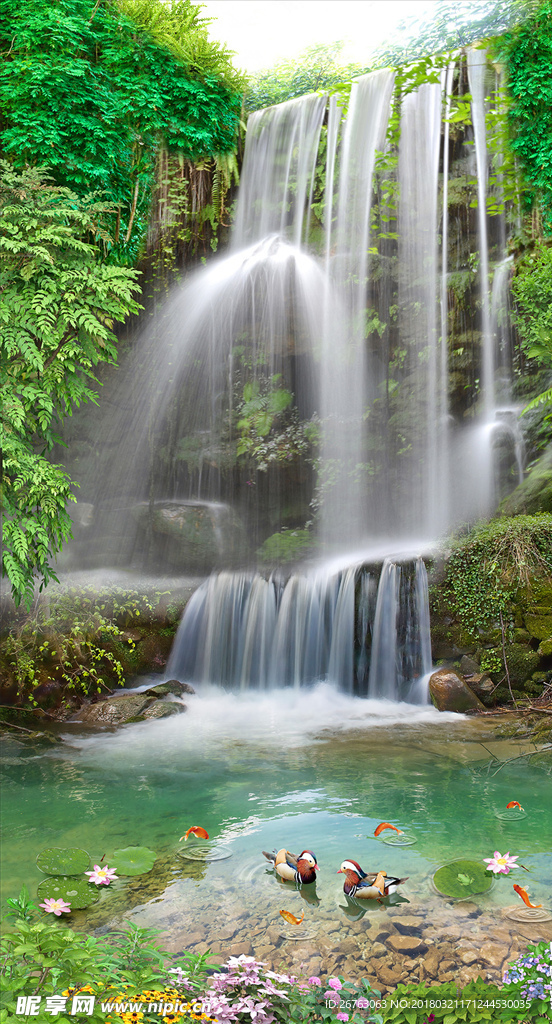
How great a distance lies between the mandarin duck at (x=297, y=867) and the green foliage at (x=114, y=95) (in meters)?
6.39

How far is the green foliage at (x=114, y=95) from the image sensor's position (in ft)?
25.8

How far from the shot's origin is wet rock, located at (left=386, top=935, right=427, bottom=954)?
2.59 m

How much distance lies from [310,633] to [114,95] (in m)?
7.72

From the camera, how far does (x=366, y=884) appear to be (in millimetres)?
2988

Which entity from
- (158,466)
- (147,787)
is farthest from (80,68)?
(147,787)

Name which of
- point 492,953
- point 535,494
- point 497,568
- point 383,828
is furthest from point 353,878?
point 535,494

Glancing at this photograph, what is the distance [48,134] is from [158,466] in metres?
5.15

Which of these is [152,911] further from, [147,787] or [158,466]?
[158,466]

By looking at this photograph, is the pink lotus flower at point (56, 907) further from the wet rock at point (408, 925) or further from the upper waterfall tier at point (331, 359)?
the upper waterfall tier at point (331, 359)

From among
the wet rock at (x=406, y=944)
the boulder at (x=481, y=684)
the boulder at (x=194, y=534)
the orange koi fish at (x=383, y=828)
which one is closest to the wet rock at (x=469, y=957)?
the wet rock at (x=406, y=944)

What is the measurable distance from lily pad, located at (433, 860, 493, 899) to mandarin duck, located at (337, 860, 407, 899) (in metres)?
0.23

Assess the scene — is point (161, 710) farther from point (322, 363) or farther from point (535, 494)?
point (322, 363)

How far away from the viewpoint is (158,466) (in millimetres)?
11141

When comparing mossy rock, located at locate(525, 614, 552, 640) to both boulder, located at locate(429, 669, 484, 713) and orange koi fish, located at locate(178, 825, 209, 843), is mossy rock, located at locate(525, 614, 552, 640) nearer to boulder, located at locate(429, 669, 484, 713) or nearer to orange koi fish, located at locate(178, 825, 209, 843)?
boulder, located at locate(429, 669, 484, 713)
